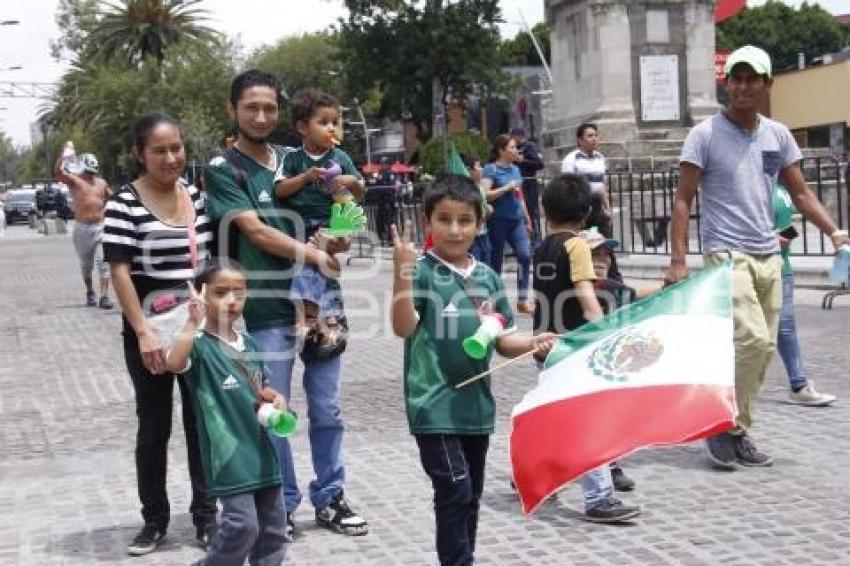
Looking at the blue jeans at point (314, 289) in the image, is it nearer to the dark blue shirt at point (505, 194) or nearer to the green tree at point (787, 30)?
the dark blue shirt at point (505, 194)

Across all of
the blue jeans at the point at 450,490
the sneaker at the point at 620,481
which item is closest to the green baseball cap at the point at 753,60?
the sneaker at the point at 620,481

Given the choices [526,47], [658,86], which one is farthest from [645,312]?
[526,47]

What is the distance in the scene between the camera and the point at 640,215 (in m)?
18.6

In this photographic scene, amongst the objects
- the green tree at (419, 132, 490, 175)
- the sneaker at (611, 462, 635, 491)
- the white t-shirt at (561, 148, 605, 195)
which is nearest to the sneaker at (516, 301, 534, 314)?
the white t-shirt at (561, 148, 605, 195)

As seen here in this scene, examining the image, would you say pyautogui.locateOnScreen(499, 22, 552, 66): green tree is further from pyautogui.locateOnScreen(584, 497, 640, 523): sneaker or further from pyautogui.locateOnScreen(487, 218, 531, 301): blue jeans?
pyautogui.locateOnScreen(584, 497, 640, 523): sneaker

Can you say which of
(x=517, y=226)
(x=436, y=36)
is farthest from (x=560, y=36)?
(x=436, y=36)

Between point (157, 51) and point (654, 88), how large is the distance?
50.7 meters

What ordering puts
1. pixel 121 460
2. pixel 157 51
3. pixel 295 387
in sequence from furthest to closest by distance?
pixel 157 51 < pixel 295 387 < pixel 121 460

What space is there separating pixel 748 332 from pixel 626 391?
2.19 meters

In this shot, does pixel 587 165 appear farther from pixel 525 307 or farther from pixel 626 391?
pixel 626 391

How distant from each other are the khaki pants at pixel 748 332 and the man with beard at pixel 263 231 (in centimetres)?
210

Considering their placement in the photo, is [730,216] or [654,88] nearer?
[730,216]

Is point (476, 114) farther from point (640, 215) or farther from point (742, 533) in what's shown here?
point (742, 533)

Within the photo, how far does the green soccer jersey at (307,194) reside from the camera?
5.31 meters
